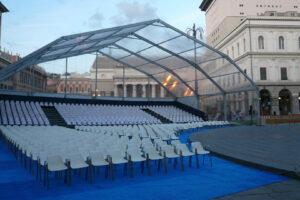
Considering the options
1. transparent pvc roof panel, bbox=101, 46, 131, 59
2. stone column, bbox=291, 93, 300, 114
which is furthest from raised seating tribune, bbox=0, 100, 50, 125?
stone column, bbox=291, 93, 300, 114

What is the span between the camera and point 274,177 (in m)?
6.40

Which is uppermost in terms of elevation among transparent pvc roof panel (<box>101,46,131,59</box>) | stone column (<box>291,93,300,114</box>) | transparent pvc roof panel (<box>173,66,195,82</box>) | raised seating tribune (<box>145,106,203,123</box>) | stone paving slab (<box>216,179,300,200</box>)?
transparent pvc roof panel (<box>101,46,131,59</box>)

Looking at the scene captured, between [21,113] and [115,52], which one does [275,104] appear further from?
[21,113]

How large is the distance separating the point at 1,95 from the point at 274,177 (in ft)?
91.2

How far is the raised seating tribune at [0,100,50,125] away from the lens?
22172mm

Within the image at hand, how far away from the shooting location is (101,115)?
28.5m

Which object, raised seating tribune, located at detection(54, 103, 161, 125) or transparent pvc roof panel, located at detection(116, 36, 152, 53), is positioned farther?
raised seating tribune, located at detection(54, 103, 161, 125)

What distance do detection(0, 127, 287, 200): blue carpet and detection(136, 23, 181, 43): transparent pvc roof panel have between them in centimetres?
1506

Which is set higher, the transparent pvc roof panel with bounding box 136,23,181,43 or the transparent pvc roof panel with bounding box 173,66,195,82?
the transparent pvc roof panel with bounding box 136,23,181,43

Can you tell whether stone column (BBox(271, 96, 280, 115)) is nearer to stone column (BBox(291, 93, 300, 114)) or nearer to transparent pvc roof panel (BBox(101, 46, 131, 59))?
stone column (BBox(291, 93, 300, 114))

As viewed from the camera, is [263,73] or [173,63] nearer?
[173,63]

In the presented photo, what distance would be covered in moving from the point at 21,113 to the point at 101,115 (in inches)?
336

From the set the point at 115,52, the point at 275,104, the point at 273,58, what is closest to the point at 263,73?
the point at 273,58

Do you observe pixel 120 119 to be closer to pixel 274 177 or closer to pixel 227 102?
pixel 227 102
